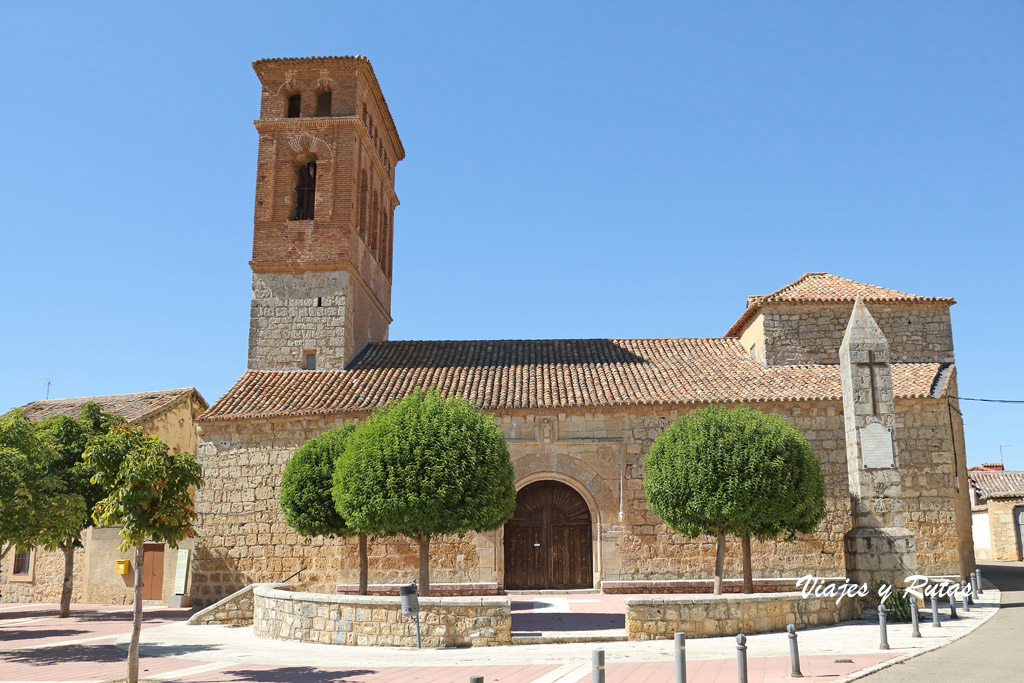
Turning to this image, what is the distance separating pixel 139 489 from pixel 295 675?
3.08 m

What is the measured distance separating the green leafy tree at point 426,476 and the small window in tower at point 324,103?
519 inches

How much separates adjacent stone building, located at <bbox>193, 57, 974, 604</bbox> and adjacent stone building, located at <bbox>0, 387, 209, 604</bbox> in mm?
2910

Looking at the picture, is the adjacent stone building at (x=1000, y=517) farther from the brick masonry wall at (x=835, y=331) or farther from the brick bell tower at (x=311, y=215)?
the brick bell tower at (x=311, y=215)

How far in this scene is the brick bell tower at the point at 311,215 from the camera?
2258 centimetres

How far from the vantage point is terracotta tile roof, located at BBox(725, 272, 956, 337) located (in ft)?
71.7

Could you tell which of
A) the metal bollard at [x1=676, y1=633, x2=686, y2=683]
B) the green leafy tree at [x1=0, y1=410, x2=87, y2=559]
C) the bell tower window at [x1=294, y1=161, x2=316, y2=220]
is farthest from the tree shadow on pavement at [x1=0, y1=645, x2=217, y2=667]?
the bell tower window at [x1=294, y1=161, x2=316, y2=220]

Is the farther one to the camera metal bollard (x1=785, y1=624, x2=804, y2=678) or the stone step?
the stone step

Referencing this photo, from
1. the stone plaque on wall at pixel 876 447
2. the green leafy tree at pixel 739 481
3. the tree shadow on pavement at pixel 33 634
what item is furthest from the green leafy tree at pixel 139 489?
the stone plaque on wall at pixel 876 447

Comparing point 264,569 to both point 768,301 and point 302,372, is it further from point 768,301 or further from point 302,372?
point 768,301

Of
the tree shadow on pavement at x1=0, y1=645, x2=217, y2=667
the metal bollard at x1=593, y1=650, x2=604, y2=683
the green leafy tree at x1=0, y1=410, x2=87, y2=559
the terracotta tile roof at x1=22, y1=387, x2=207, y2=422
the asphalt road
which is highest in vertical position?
the terracotta tile roof at x1=22, y1=387, x2=207, y2=422

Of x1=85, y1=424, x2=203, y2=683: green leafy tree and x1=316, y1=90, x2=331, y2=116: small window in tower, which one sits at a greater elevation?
x1=316, y1=90, x2=331, y2=116: small window in tower

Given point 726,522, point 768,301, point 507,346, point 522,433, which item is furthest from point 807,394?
point 507,346

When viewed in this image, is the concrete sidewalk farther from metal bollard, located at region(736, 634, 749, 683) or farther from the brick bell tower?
the brick bell tower

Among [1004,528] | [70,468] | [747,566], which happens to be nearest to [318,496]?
[70,468]
